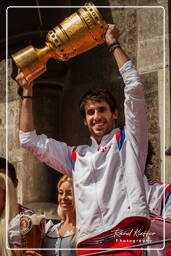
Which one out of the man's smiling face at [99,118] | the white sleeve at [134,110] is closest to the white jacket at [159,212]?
the white sleeve at [134,110]

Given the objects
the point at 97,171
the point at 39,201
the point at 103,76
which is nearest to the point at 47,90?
the point at 103,76

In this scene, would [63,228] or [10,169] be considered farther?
[10,169]

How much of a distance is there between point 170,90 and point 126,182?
1.09 m

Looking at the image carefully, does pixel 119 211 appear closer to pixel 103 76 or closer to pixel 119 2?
pixel 103 76

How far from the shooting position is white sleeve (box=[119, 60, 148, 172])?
3.92 meters

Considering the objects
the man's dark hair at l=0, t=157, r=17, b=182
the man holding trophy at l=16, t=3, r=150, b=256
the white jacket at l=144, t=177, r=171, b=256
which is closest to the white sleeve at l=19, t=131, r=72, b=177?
the man holding trophy at l=16, t=3, r=150, b=256

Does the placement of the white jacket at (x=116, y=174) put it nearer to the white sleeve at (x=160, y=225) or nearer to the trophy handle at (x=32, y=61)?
the white sleeve at (x=160, y=225)

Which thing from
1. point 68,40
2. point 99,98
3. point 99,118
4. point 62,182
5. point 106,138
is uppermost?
point 68,40

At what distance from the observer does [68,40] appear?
13.9 feet

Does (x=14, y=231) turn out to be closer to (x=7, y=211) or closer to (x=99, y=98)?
(x=7, y=211)

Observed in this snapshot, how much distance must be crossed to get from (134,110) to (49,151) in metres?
0.58

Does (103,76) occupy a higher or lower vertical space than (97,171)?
higher

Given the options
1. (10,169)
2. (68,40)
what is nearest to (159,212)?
(10,169)

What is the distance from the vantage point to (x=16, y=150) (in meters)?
4.71
